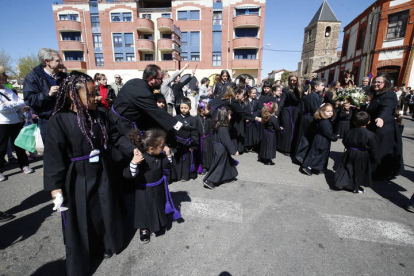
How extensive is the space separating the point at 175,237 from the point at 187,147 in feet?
6.64

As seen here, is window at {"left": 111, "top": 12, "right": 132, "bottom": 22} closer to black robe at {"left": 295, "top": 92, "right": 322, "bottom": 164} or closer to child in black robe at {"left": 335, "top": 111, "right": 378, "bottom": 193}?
black robe at {"left": 295, "top": 92, "right": 322, "bottom": 164}

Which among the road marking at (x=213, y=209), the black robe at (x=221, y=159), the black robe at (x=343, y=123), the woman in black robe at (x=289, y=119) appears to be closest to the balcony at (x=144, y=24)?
the woman in black robe at (x=289, y=119)

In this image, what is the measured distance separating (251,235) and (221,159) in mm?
1692

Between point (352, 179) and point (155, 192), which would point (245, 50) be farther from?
point (155, 192)

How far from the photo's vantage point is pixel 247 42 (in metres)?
25.3

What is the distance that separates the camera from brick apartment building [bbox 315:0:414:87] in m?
18.0

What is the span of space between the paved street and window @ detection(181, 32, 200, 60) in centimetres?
2600

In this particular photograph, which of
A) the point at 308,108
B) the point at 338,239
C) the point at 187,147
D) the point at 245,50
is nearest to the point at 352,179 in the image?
the point at 338,239

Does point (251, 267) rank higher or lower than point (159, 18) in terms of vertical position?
lower

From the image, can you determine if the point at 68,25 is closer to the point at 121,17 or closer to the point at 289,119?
the point at 121,17

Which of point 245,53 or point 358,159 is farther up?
point 245,53

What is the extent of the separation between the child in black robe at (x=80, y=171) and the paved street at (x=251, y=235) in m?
0.41

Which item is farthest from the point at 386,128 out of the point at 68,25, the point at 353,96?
the point at 68,25

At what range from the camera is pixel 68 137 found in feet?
6.57
